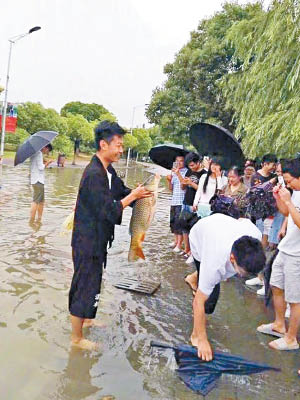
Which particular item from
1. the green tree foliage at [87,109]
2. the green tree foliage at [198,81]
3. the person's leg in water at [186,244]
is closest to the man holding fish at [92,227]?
the person's leg in water at [186,244]

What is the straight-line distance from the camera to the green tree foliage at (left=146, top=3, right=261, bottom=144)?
20.7 meters

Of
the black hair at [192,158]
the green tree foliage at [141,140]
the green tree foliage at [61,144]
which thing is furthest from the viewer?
the green tree foliage at [141,140]

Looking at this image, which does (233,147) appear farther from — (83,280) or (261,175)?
(83,280)

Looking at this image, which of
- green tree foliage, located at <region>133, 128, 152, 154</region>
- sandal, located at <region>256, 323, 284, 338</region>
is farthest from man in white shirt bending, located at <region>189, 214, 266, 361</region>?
green tree foliage, located at <region>133, 128, 152, 154</region>

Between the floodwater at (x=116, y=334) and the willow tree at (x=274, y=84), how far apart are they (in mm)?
2791

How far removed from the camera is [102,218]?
339 centimetres

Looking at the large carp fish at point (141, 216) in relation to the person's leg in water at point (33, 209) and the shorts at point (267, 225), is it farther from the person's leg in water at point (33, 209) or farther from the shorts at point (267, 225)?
the person's leg in water at point (33, 209)

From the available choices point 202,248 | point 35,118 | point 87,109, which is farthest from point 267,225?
point 87,109

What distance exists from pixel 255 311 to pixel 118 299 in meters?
1.62

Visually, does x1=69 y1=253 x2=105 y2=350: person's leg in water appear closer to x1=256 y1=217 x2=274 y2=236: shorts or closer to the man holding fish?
the man holding fish

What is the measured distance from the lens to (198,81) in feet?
71.6

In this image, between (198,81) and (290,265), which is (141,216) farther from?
(198,81)

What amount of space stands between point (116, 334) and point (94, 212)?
1.32 metres

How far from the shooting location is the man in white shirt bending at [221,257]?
113 inches
